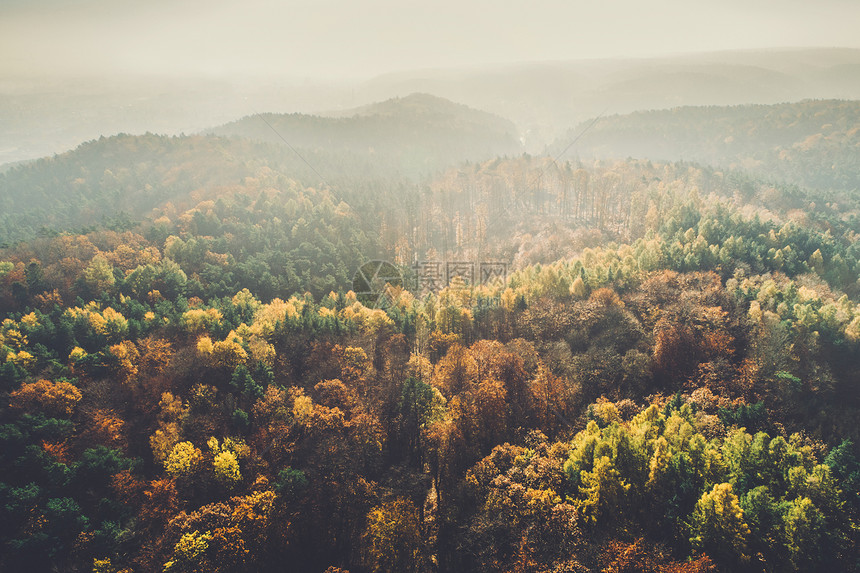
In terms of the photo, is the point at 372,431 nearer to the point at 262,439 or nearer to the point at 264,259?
the point at 262,439

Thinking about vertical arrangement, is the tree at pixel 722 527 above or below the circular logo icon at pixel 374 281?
above

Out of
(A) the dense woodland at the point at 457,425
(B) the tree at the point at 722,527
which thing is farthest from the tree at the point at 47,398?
(B) the tree at the point at 722,527

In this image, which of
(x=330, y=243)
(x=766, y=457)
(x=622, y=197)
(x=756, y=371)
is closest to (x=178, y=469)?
A: (x=766, y=457)

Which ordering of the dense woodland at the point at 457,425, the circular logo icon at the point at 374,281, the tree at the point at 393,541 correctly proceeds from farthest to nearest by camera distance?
1. the circular logo icon at the point at 374,281
2. the tree at the point at 393,541
3. the dense woodland at the point at 457,425

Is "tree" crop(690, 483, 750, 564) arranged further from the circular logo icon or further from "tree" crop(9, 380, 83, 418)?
the circular logo icon

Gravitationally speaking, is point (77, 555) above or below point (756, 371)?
below

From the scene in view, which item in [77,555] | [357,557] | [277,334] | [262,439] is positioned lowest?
[357,557]

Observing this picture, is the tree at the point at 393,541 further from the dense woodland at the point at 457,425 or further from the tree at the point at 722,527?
the tree at the point at 722,527
